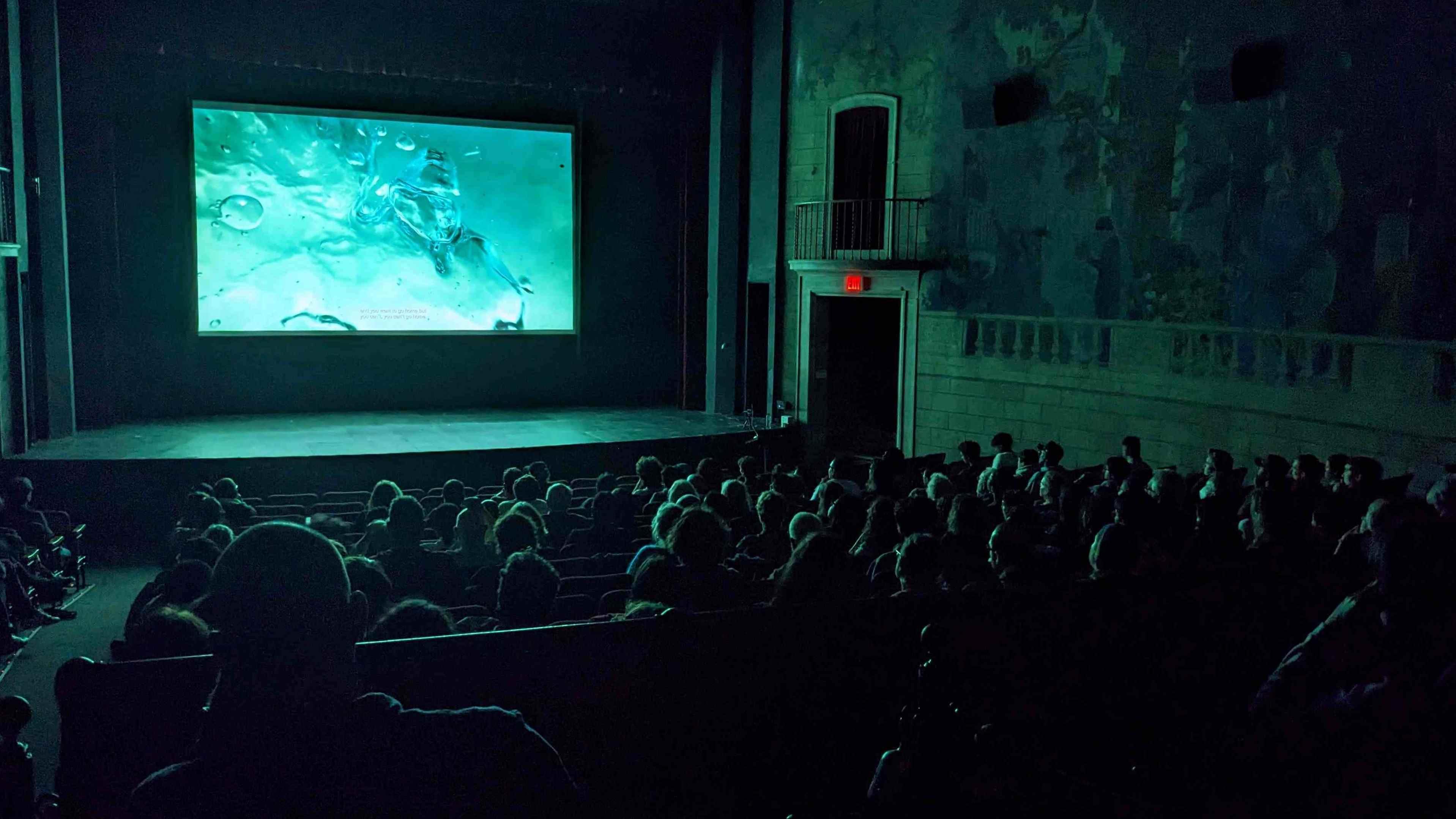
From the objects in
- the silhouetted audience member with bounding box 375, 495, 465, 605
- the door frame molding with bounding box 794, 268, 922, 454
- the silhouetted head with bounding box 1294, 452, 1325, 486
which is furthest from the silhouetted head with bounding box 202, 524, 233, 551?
the door frame molding with bounding box 794, 268, 922, 454

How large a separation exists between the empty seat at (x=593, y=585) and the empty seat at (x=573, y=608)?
546 millimetres

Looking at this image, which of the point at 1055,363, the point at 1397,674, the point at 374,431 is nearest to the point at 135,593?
the point at 374,431

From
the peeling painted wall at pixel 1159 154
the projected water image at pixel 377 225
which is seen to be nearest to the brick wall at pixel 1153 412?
the peeling painted wall at pixel 1159 154

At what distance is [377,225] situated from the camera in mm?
14477

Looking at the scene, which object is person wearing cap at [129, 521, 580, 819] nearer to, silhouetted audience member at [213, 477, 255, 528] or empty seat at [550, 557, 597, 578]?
empty seat at [550, 557, 597, 578]

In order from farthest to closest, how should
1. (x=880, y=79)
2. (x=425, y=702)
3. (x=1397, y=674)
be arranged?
(x=880, y=79) < (x=425, y=702) < (x=1397, y=674)

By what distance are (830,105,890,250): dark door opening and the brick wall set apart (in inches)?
65.7

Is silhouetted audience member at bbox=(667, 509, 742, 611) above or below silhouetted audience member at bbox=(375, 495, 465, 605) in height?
above

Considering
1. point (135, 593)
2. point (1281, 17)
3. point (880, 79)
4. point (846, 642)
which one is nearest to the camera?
point (846, 642)

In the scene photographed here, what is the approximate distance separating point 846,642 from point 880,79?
13.2m

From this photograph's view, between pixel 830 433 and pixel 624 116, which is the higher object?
pixel 624 116

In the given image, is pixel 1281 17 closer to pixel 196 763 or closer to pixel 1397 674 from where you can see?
pixel 1397 674

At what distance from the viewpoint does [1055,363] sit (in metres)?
12.9

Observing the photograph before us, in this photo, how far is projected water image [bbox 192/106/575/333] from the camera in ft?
45.4
